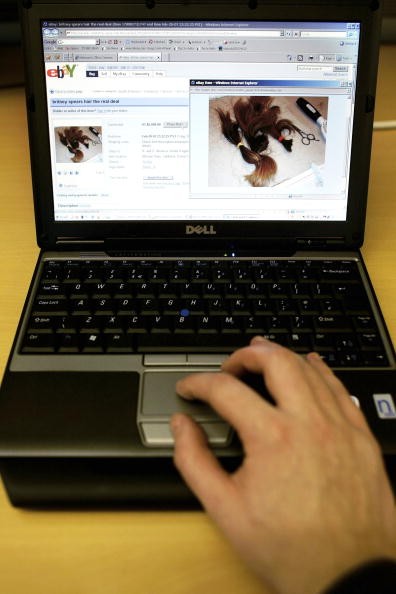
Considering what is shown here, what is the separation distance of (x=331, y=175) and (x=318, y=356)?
255 millimetres

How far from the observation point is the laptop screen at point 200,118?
69cm

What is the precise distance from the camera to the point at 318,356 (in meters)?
0.57

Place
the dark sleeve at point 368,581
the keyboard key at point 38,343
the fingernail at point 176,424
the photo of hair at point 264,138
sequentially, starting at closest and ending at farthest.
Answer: the dark sleeve at point 368,581 → the fingernail at point 176,424 → the keyboard key at point 38,343 → the photo of hair at point 264,138

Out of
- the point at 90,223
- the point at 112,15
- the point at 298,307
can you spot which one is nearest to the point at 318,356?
the point at 298,307

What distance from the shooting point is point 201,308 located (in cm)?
65

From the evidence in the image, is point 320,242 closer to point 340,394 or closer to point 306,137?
point 306,137

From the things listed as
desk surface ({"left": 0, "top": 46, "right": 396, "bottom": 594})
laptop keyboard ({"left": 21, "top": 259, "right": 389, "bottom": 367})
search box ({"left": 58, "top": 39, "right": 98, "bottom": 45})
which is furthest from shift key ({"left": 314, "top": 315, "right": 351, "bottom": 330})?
search box ({"left": 58, "top": 39, "right": 98, "bottom": 45})

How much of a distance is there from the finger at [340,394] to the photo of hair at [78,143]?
0.34 meters

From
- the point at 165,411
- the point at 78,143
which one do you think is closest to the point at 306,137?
the point at 78,143

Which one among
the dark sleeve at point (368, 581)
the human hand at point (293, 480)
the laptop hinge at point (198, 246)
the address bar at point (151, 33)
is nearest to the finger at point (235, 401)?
the human hand at point (293, 480)

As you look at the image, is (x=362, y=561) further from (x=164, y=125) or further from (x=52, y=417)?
(x=164, y=125)

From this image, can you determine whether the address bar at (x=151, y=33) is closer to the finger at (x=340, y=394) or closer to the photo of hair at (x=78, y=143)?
the photo of hair at (x=78, y=143)

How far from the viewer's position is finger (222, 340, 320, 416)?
48 cm

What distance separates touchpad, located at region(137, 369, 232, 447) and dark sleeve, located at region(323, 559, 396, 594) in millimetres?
149
